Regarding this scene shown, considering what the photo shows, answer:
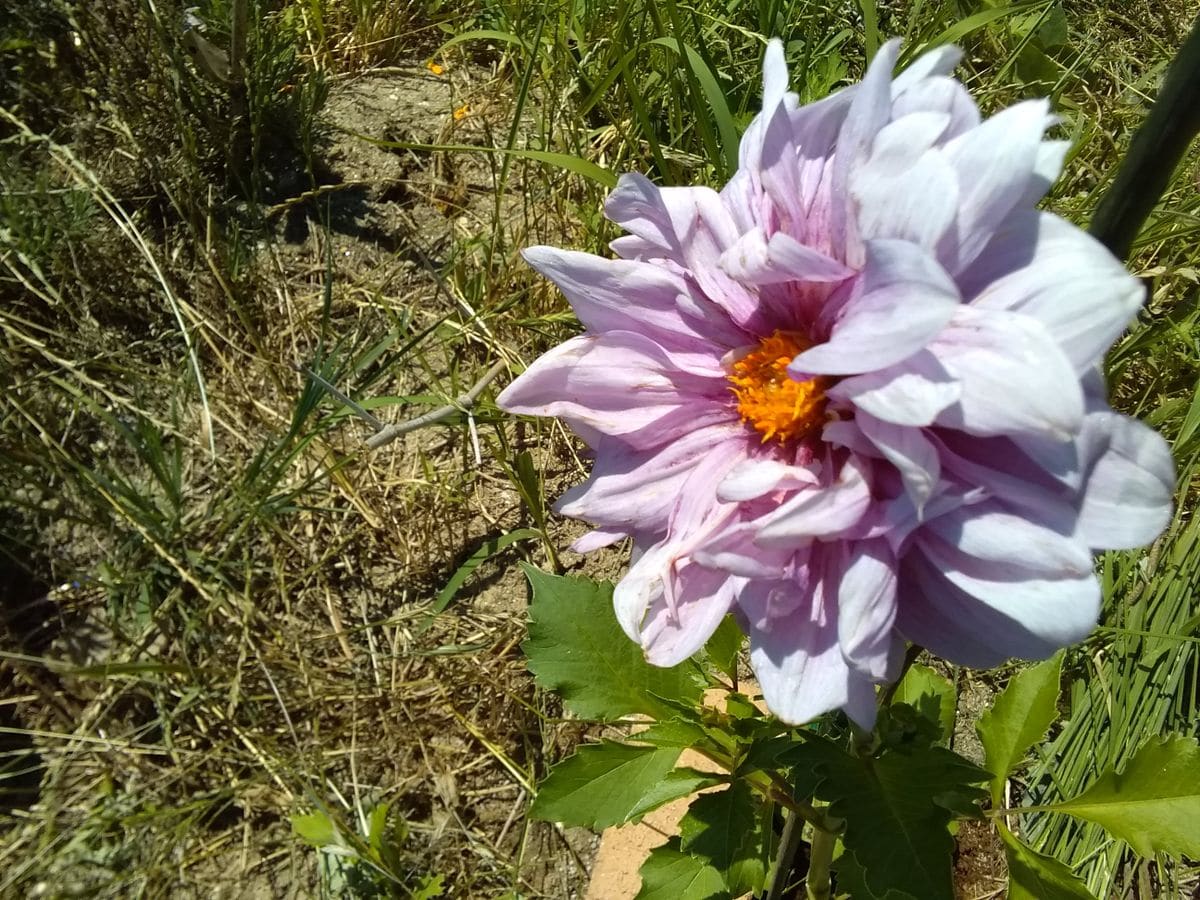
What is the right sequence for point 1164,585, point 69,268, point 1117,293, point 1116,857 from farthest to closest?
point 69,268 < point 1164,585 < point 1116,857 < point 1117,293

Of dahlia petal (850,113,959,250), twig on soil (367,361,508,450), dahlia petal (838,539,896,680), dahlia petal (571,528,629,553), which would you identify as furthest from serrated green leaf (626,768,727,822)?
twig on soil (367,361,508,450)

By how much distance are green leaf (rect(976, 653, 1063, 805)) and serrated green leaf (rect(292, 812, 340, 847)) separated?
45.1 inches

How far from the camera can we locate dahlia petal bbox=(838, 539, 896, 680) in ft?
2.40

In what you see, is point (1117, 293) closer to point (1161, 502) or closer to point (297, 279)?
point (1161, 502)

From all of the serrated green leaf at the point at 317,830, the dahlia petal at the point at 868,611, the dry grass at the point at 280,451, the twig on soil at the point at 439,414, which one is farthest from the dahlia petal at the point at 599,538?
the serrated green leaf at the point at 317,830

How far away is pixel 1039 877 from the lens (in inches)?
43.9

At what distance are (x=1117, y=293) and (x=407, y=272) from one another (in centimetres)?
198

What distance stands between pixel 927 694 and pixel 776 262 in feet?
2.66

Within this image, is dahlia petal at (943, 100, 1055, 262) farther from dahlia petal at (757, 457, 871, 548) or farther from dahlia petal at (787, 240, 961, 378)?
dahlia petal at (757, 457, 871, 548)

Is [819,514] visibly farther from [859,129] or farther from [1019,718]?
[1019,718]

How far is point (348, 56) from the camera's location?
105 inches

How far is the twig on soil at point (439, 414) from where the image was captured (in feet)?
6.33

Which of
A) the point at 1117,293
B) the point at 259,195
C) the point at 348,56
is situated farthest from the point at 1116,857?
the point at 348,56

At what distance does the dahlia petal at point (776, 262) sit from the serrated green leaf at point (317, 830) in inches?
54.4
